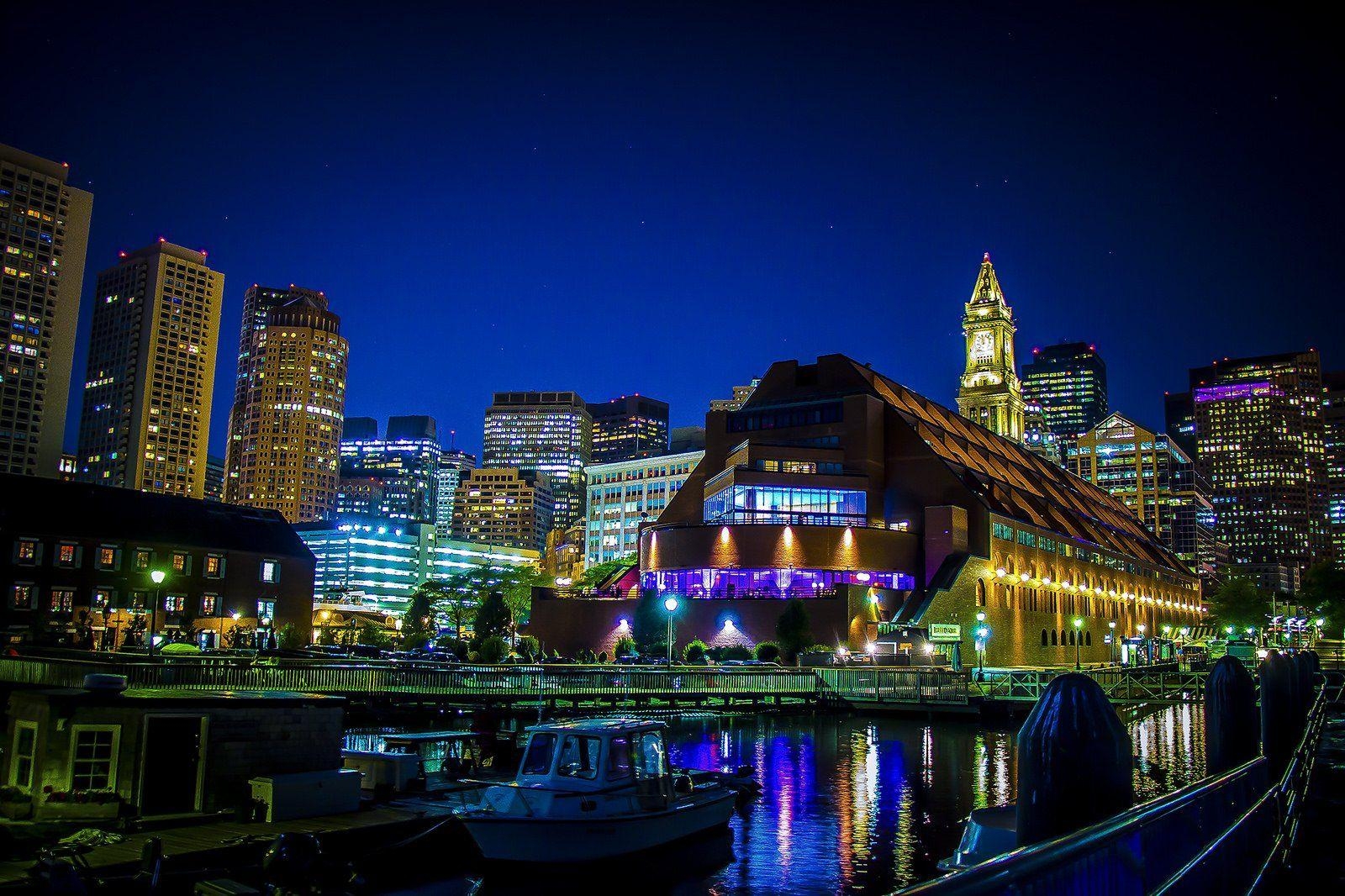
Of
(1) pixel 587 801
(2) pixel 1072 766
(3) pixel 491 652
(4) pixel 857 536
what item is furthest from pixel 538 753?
(4) pixel 857 536

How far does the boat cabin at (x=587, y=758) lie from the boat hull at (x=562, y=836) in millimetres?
812

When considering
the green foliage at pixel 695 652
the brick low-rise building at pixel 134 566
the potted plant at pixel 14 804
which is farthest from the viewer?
the green foliage at pixel 695 652

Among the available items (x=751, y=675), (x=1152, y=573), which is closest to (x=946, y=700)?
(x=751, y=675)

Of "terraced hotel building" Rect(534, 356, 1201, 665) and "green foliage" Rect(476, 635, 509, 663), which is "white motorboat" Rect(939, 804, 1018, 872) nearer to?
"green foliage" Rect(476, 635, 509, 663)

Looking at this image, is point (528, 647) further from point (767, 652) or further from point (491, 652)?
point (767, 652)

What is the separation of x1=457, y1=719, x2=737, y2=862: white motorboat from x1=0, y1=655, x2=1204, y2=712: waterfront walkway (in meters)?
16.4

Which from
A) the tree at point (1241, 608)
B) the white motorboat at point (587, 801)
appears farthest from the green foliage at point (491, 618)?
the tree at point (1241, 608)

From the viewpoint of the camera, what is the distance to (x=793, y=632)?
83062 mm

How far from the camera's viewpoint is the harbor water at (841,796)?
78.7ft

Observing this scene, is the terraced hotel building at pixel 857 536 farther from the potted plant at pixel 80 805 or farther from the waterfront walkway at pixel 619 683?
the potted plant at pixel 80 805

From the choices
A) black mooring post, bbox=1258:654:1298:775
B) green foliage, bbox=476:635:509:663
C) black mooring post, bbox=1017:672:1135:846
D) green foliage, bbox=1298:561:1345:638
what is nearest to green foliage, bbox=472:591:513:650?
green foliage, bbox=476:635:509:663

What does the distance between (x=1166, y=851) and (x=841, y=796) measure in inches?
1052

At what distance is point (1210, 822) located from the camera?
1110cm

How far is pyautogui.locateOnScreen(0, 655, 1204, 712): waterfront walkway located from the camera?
4253 centimetres
